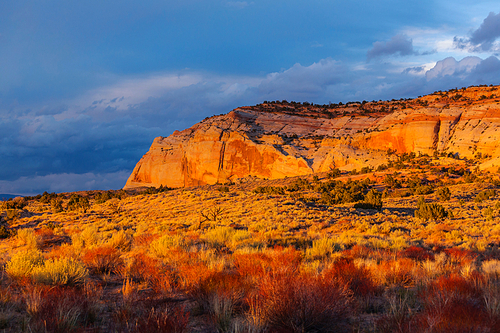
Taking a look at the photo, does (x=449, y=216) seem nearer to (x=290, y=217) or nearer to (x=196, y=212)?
(x=290, y=217)

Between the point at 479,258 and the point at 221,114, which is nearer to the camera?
the point at 479,258

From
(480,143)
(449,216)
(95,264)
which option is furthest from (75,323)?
(480,143)

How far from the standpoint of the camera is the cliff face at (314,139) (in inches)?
2589

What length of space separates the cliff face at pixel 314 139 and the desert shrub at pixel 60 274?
6095cm

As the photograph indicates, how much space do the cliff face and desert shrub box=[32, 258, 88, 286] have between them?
61.0 m

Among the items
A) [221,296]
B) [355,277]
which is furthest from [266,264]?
[221,296]

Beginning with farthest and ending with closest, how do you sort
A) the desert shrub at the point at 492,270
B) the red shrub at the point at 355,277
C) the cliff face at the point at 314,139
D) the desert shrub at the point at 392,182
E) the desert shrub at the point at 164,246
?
1. the cliff face at the point at 314,139
2. the desert shrub at the point at 392,182
3. the desert shrub at the point at 164,246
4. the desert shrub at the point at 492,270
5. the red shrub at the point at 355,277

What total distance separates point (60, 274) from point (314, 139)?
73.7 meters

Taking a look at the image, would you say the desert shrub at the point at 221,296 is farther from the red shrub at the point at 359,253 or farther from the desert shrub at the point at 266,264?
the red shrub at the point at 359,253

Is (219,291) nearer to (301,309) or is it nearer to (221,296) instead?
(221,296)

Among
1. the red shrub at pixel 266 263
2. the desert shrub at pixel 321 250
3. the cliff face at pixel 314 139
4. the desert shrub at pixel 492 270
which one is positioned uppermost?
the cliff face at pixel 314 139

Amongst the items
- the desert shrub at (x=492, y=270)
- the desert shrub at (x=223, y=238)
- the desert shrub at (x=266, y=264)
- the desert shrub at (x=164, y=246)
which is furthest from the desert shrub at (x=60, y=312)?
the desert shrub at (x=492, y=270)

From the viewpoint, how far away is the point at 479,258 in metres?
9.27

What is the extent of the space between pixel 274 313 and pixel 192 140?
7818 centimetres
